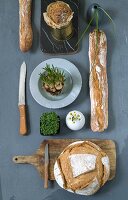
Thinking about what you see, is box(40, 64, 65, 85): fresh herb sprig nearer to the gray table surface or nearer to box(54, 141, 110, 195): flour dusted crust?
the gray table surface

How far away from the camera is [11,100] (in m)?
1.52

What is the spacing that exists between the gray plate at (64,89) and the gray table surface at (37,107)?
1.2 inches

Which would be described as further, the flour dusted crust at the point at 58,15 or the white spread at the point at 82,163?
the flour dusted crust at the point at 58,15

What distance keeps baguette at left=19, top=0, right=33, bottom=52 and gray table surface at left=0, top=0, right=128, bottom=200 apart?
29mm

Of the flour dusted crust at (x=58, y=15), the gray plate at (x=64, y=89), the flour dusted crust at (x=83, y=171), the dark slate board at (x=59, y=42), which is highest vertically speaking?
the flour dusted crust at (x=58, y=15)

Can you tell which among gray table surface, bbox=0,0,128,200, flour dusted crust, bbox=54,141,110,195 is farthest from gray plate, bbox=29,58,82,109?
flour dusted crust, bbox=54,141,110,195

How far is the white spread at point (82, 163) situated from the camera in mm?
1344

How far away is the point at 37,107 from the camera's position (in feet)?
4.96

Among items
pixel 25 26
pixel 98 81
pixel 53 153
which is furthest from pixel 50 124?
pixel 25 26

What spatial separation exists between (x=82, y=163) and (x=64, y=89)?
281 mm

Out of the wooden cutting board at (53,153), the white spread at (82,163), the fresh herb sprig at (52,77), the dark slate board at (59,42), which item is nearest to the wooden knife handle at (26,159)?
the wooden cutting board at (53,153)

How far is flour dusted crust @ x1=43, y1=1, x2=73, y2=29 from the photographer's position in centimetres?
148

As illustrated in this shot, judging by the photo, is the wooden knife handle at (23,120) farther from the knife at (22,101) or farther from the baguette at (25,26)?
the baguette at (25,26)

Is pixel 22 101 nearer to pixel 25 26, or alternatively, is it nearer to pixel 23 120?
pixel 23 120
